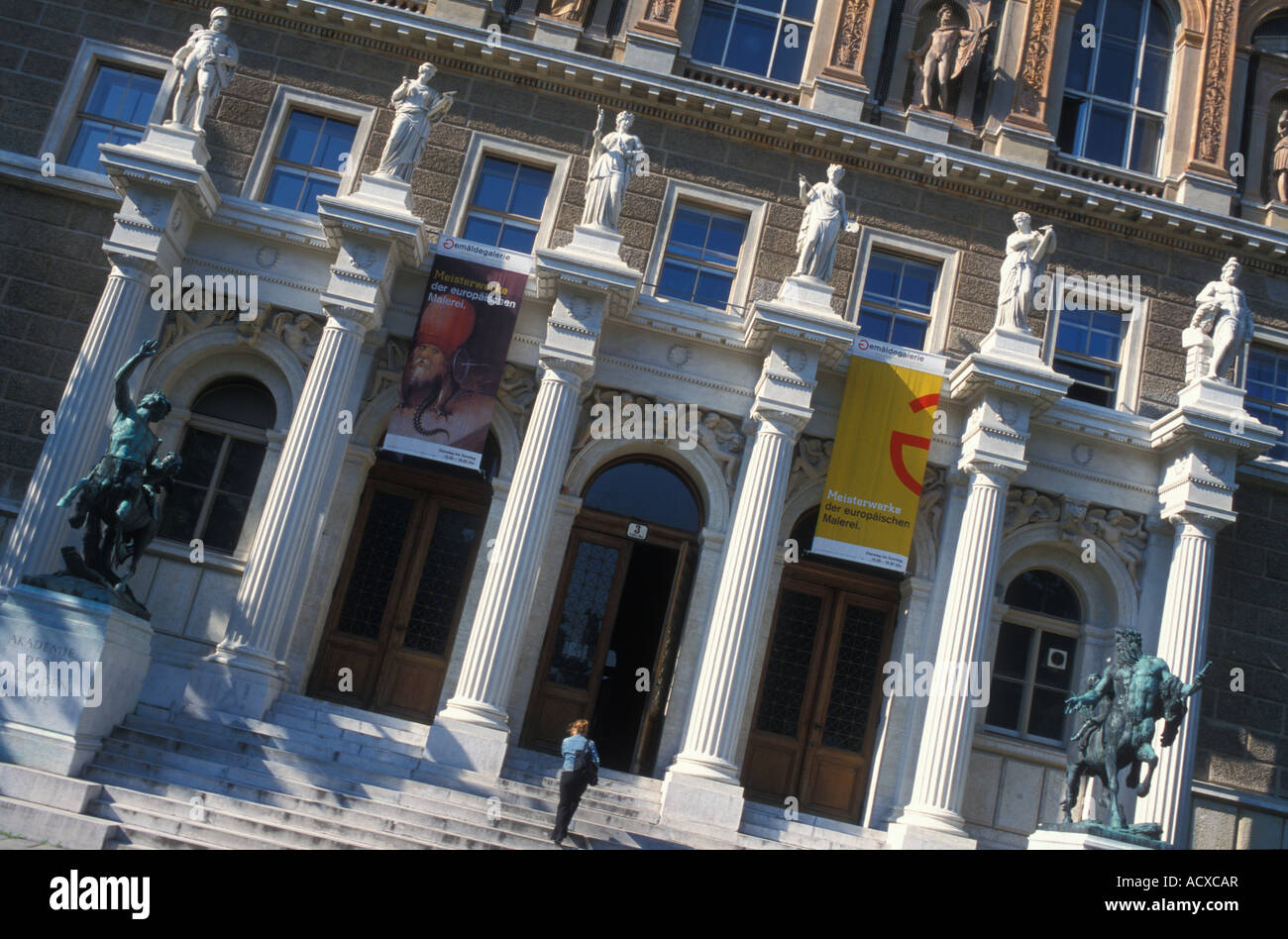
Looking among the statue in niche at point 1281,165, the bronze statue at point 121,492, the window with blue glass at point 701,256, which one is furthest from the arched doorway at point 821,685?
the statue in niche at point 1281,165

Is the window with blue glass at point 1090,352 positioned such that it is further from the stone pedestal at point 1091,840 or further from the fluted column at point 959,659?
the stone pedestal at point 1091,840

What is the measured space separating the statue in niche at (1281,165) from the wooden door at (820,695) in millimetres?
9949

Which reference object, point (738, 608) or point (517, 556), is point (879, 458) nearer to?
point (738, 608)

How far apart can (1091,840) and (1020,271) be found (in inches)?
329


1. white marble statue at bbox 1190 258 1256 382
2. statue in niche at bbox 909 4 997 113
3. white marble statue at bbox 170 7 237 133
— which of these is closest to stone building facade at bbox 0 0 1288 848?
statue in niche at bbox 909 4 997 113

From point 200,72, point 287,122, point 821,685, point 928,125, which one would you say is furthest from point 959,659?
point 200,72

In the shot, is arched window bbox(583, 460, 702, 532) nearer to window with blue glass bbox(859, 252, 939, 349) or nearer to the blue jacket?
window with blue glass bbox(859, 252, 939, 349)

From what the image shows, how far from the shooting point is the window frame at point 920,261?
57.2ft

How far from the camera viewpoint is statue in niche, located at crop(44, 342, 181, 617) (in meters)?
11.8

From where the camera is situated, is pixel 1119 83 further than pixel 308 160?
Yes

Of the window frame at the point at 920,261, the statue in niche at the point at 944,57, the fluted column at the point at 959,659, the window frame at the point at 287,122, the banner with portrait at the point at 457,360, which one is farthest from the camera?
the statue in niche at the point at 944,57

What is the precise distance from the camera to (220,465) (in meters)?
16.2

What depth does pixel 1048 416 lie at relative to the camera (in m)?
16.2

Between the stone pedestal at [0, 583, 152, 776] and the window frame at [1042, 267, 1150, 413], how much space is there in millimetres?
13961
